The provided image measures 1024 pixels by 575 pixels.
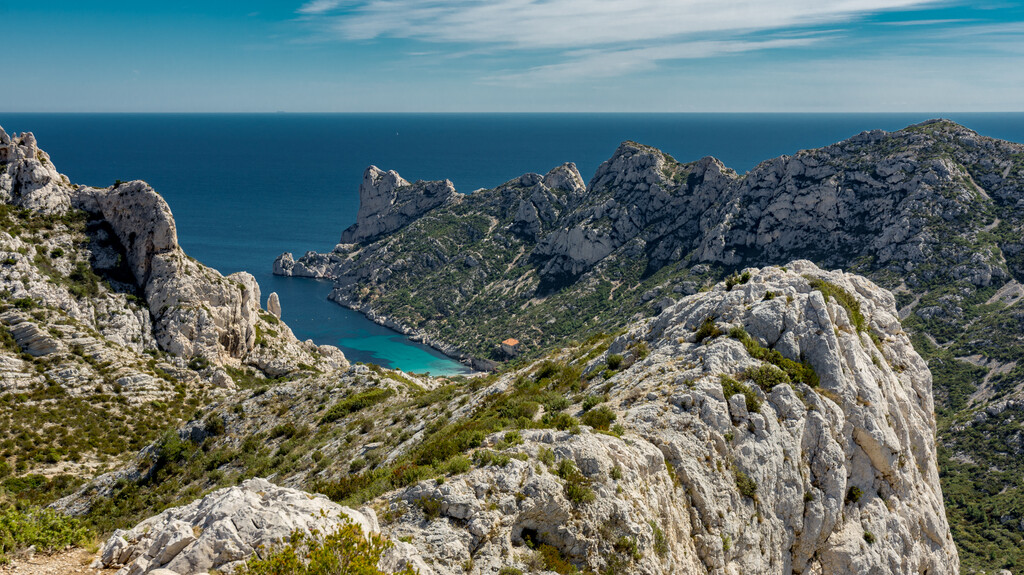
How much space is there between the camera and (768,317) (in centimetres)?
2436

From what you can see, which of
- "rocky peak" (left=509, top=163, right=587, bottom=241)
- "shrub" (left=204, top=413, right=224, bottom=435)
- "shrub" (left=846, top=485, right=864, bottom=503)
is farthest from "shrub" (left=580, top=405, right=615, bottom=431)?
"rocky peak" (left=509, top=163, right=587, bottom=241)

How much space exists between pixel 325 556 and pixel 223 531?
2543 mm

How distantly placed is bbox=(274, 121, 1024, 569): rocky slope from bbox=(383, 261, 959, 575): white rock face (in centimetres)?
4051

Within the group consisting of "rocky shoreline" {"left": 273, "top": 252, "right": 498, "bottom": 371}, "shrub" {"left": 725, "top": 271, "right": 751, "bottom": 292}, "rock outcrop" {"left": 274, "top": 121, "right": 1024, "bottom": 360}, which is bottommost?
"rocky shoreline" {"left": 273, "top": 252, "right": 498, "bottom": 371}

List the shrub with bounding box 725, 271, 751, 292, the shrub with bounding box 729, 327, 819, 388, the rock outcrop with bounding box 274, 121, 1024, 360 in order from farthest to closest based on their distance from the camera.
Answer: the rock outcrop with bounding box 274, 121, 1024, 360 < the shrub with bounding box 725, 271, 751, 292 < the shrub with bounding box 729, 327, 819, 388

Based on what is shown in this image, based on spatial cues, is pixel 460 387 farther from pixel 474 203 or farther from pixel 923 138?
pixel 474 203

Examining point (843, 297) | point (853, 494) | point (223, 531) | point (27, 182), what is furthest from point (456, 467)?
point (27, 182)

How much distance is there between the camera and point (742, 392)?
21.0 m

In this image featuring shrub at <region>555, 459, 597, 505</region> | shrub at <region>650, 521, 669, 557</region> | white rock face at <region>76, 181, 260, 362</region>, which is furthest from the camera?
white rock face at <region>76, 181, 260, 362</region>

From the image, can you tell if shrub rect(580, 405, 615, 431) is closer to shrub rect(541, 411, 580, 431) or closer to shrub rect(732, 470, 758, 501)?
shrub rect(541, 411, 580, 431)

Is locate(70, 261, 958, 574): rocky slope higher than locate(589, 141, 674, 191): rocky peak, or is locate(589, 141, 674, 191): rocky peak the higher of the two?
locate(589, 141, 674, 191): rocky peak

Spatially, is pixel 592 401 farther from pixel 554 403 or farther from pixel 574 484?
pixel 574 484

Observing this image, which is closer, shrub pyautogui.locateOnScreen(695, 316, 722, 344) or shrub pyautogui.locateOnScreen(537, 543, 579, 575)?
shrub pyautogui.locateOnScreen(537, 543, 579, 575)

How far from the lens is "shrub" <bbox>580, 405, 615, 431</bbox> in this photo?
63.8 feet
